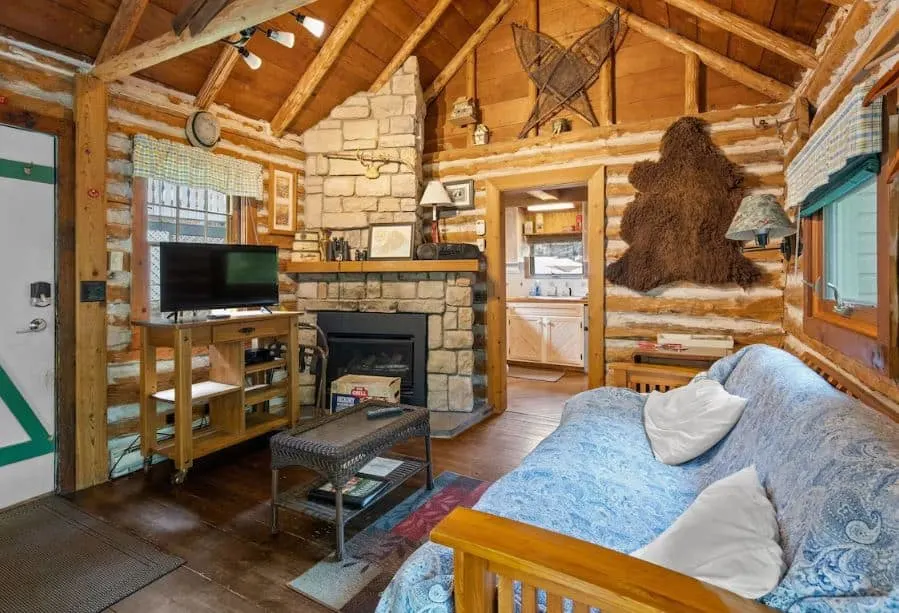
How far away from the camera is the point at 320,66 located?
389 centimetres

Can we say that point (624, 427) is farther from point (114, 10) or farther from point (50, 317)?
point (114, 10)

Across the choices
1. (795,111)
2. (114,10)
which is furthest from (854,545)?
(114,10)

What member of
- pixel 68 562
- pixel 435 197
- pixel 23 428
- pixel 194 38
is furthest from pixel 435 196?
pixel 68 562

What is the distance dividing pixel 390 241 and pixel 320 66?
151cm

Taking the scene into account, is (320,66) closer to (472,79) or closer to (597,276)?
(472,79)

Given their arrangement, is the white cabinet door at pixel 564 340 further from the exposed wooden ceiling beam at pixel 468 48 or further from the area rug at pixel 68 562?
the area rug at pixel 68 562

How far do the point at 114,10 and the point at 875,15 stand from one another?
3801 millimetres

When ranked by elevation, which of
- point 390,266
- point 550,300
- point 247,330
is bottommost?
point 247,330

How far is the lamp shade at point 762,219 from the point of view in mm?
2588

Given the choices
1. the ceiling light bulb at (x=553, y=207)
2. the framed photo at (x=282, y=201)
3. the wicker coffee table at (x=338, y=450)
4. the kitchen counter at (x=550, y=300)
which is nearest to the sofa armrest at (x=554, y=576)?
the wicker coffee table at (x=338, y=450)

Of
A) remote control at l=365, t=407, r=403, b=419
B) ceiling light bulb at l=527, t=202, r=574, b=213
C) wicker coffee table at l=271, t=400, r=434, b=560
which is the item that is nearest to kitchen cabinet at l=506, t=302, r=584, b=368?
ceiling light bulb at l=527, t=202, r=574, b=213

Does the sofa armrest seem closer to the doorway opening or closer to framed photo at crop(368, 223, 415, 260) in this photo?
the doorway opening

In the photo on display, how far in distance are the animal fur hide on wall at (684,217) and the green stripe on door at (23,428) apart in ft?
13.3

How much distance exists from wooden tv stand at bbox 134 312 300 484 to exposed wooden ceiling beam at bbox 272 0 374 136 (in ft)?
5.74
